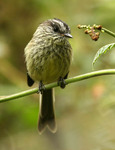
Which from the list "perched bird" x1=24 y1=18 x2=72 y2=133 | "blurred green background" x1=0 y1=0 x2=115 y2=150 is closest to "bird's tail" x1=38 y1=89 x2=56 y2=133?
"blurred green background" x1=0 y1=0 x2=115 y2=150

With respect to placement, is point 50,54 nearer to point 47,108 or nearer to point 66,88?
point 66,88

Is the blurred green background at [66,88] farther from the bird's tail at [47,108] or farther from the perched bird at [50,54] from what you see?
the perched bird at [50,54]

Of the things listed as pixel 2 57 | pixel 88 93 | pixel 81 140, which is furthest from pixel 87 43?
pixel 81 140

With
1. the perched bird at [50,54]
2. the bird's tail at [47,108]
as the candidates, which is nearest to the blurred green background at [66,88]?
the bird's tail at [47,108]

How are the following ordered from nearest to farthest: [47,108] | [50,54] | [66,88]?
[50,54] → [66,88] → [47,108]

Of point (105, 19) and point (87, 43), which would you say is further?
point (87, 43)

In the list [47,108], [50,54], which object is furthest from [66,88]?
[50,54]

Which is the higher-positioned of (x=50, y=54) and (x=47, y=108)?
(x=50, y=54)

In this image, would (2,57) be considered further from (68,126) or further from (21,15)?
(68,126)

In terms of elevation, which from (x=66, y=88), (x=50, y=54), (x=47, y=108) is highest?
(x=50, y=54)
